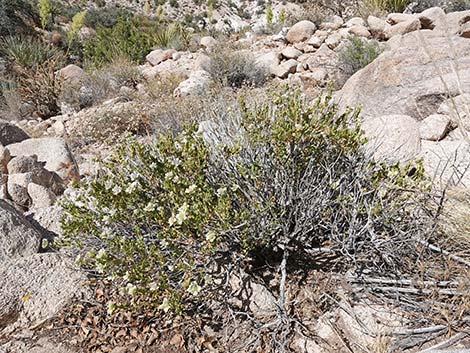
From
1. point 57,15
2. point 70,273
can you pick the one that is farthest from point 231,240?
point 57,15

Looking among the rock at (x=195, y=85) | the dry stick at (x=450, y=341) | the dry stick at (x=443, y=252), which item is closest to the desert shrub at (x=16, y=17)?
the rock at (x=195, y=85)

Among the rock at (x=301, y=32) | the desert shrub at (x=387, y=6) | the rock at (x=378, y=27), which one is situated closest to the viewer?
the rock at (x=378, y=27)

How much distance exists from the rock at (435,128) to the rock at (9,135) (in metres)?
4.55

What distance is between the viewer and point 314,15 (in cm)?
897

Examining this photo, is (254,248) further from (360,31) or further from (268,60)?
(360,31)

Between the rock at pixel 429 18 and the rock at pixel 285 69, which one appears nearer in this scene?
the rock at pixel 429 18

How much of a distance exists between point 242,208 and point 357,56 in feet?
14.0

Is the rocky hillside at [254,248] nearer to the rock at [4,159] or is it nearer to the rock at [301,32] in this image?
the rock at [4,159]

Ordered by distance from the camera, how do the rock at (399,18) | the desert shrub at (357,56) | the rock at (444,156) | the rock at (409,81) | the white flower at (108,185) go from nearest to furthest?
1. the white flower at (108,185)
2. the rock at (444,156)
3. the rock at (409,81)
4. the desert shrub at (357,56)
5. the rock at (399,18)

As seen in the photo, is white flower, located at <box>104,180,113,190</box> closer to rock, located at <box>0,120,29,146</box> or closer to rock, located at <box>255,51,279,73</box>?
rock, located at <box>0,120,29,146</box>

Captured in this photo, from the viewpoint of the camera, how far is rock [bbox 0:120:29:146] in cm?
452

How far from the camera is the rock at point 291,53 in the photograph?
7195 mm

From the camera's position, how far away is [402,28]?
639cm

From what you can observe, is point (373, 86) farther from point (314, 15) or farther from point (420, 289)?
point (314, 15)
